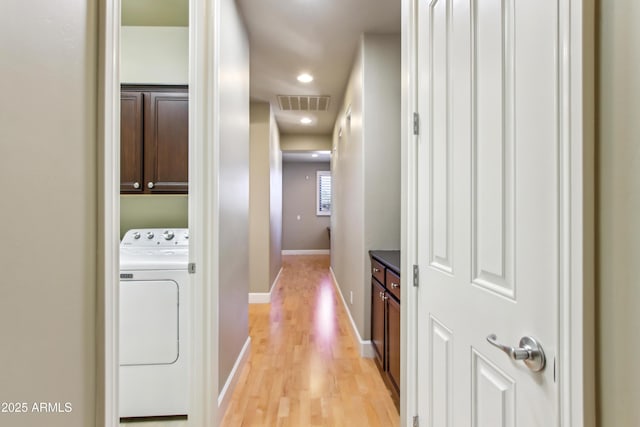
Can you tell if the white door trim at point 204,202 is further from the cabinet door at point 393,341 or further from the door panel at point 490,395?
the door panel at point 490,395

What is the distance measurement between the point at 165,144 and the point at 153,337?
1332 mm

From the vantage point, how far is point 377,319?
2.37 meters

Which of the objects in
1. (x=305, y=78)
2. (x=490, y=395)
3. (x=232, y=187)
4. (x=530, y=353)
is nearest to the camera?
(x=530, y=353)

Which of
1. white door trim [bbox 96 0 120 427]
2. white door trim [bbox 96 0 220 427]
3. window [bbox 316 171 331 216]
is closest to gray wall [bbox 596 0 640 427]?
white door trim [bbox 96 0 120 427]

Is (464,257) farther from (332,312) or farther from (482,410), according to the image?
(332,312)

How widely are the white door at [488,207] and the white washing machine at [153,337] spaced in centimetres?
141

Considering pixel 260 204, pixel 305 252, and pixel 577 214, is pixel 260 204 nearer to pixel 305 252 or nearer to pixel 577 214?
pixel 577 214

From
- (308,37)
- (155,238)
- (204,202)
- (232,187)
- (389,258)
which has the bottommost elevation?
(389,258)

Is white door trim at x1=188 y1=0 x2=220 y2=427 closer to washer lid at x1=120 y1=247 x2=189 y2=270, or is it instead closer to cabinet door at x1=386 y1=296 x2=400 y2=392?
washer lid at x1=120 y1=247 x2=189 y2=270

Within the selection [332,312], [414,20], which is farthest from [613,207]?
[332,312]

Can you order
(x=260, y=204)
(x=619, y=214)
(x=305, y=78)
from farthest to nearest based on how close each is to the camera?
(x=260, y=204)
(x=305, y=78)
(x=619, y=214)

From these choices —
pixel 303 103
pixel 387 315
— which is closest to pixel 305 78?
pixel 303 103

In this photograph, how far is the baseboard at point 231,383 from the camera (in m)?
1.80

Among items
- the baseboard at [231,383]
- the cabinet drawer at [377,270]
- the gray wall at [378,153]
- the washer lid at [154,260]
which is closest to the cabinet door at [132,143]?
the washer lid at [154,260]
